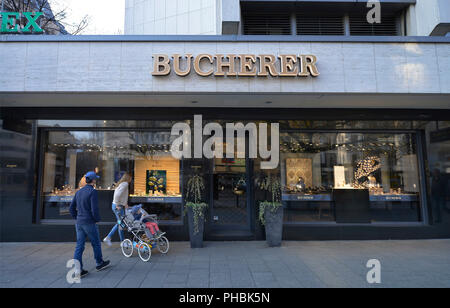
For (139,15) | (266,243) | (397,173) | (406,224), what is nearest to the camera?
(266,243)

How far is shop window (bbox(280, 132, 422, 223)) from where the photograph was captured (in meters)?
7.49

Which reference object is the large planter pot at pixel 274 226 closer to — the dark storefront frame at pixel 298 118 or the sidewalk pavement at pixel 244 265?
the sidewalk pavement at pixel 244 265

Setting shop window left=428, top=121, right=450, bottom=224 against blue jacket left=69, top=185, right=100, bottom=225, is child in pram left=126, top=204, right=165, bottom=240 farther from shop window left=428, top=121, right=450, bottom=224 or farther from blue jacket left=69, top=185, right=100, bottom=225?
shop window left=428, top=121, right=450, bottom=224

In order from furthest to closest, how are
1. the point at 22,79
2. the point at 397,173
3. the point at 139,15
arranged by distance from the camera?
1. the point at 139,15
2. the point at 397,173
3. the point at 22,79

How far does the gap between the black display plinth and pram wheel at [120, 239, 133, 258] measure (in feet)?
19.3

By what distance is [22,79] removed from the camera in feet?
18.7

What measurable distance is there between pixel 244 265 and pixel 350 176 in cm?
475

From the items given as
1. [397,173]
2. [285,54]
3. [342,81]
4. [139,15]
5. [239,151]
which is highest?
[139,15]

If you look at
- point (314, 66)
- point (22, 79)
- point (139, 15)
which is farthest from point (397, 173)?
point (139, 15)

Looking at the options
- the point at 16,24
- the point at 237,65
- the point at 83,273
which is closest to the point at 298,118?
the point at 237,65

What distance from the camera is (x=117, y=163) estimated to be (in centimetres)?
768

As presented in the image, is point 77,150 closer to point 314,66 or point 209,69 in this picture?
point 209,69

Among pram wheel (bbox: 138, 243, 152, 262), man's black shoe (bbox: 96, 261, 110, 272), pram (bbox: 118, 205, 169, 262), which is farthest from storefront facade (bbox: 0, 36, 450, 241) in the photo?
man's black shoe (bbox: 96, 261, 110, 272)

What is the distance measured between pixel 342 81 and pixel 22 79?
25.0ft
